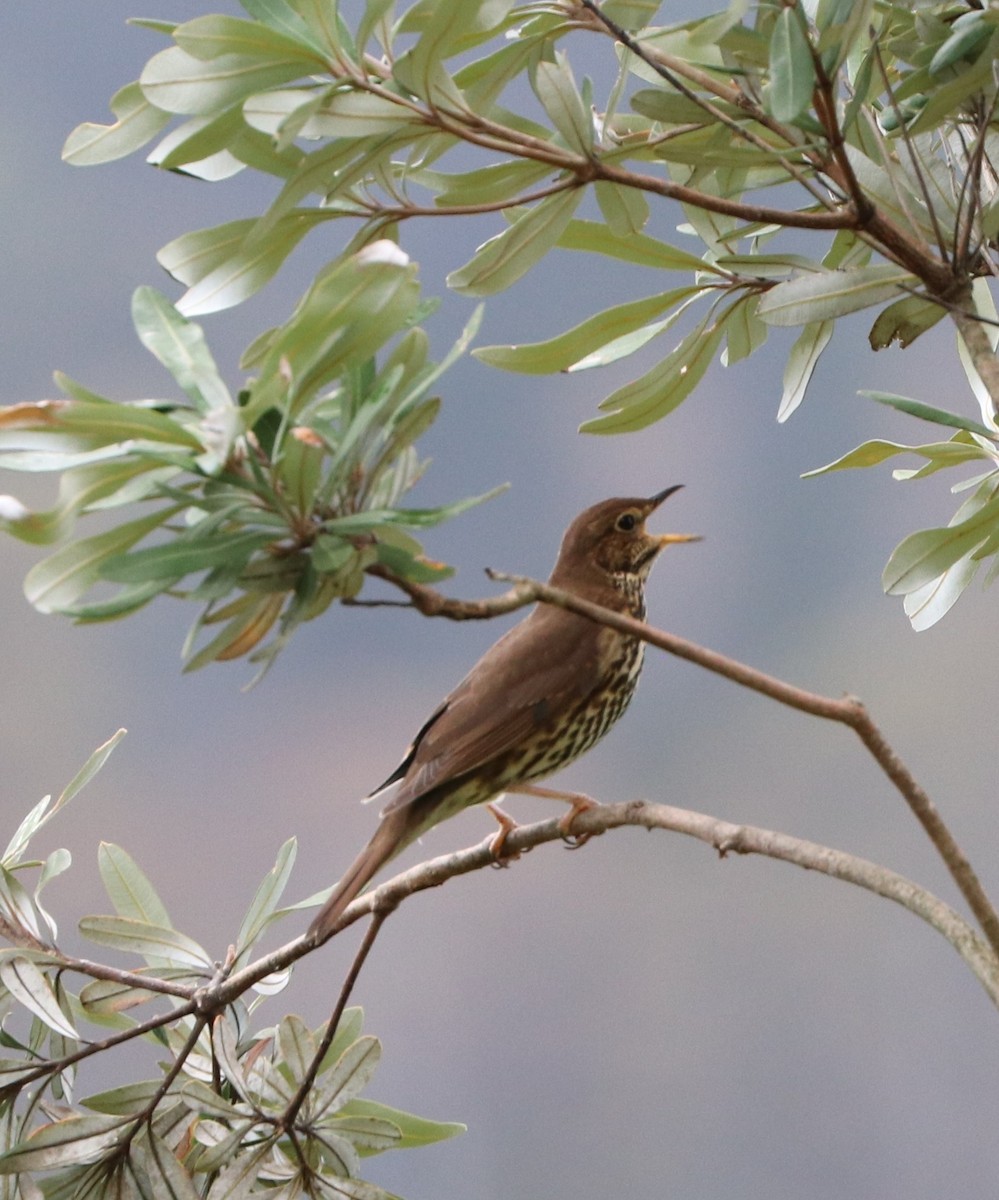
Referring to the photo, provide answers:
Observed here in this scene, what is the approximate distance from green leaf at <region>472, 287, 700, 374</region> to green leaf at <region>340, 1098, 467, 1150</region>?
963mm

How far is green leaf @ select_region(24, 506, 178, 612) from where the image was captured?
1.17 metres

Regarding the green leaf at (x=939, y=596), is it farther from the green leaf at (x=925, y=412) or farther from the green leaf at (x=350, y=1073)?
the green leaf at (x=350, y=1073)

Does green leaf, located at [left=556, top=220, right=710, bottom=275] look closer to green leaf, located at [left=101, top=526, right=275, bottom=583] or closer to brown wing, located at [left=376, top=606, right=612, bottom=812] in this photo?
brown wing, located at [left=376, top=606, right=612, bottom=812]

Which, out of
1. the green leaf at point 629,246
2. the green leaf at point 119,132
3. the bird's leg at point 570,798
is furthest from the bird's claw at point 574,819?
the green leaf at point 119,132

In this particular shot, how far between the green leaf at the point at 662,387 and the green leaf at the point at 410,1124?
91 centimetres

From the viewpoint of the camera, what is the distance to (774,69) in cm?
132

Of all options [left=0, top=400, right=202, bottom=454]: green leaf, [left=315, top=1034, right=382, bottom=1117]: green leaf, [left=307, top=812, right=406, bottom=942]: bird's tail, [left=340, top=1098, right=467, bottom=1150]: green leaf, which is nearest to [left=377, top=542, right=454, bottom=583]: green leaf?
[left=0, top=400, right=202, bottom=454]: green leaf

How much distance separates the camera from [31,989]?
1702mm

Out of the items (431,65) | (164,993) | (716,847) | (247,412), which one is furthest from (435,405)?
(164,993)

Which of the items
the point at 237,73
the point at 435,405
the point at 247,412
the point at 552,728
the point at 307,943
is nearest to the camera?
the point at 247,412

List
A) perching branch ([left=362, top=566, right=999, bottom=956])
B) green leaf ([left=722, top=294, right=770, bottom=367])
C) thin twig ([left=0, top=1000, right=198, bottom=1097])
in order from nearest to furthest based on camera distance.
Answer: perching branch ([left=362, top=566, right=999, bottom=956]), thin twig ([left=0, top=1000, right=198, bottom=1097]), green leaf ([left=722, top=294, right=770, bottom=367])

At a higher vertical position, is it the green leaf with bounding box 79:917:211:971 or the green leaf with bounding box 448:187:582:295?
the green leaf with bounding box 448:187:582:295

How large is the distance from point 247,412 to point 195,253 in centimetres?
50

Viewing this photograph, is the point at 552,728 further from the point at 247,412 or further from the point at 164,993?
the point at 247,412
